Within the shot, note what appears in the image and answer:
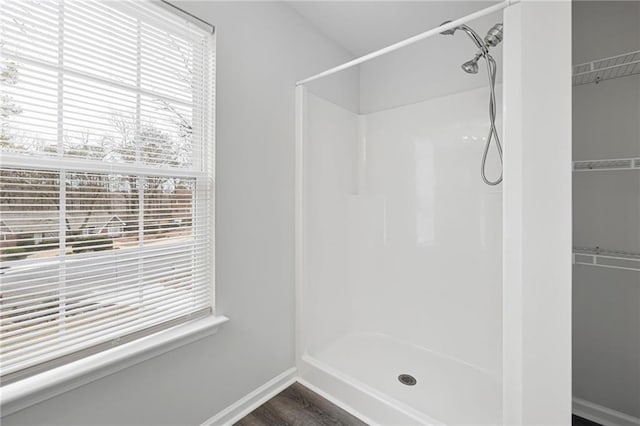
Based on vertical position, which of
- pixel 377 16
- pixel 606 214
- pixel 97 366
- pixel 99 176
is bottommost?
pixel 97 366

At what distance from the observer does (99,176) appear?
107 centimetres

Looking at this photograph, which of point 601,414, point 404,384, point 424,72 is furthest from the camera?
point 424,72

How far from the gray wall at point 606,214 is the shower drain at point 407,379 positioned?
0.87 meters

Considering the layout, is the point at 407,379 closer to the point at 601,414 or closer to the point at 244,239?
the point at 601,414

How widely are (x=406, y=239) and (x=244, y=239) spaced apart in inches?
47.6

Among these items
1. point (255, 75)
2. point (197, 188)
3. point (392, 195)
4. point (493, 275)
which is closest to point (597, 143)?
point (493, 275)

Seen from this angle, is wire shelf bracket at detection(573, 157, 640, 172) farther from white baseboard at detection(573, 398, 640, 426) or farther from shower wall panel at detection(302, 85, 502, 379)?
white baseboard at detection(573, 398, 640, 426)

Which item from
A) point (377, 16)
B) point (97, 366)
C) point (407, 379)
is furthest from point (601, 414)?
point (377, 16)

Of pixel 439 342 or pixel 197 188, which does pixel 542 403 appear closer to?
pixel 439 342

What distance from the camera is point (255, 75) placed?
62.2 inches

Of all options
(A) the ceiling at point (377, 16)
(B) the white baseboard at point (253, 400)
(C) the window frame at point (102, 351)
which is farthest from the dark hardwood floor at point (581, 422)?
(A) the ceiling at point (377, 16)

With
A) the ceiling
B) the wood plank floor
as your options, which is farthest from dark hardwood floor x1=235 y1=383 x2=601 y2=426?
the ceiling

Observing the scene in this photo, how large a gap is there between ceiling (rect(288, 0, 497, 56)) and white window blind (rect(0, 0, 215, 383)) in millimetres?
838

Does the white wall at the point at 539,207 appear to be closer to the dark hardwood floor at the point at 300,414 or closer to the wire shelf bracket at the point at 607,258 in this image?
the wire shelf bracket at the point at 607,258
